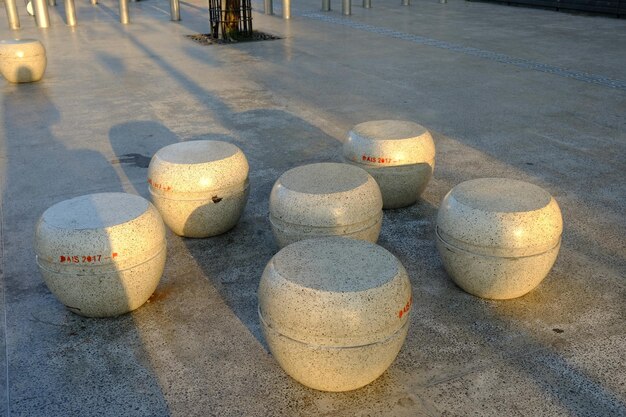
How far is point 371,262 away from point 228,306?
1.72 metres

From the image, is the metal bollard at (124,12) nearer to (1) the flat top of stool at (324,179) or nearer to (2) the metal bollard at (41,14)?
(2) the metal bollard at (41,14)

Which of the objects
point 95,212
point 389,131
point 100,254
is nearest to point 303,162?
point 389,131

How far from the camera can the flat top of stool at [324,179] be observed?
18.4ft

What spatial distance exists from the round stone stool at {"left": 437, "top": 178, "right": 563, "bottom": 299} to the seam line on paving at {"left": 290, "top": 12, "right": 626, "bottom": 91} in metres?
8.57

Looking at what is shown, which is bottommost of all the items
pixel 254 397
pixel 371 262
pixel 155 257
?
pixel 254 397

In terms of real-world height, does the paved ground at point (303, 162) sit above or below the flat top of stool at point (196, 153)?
below

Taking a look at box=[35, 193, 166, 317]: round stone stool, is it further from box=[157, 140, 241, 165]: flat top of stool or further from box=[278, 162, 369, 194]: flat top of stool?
box=[278, 162, 369, 194]: flat top of stool

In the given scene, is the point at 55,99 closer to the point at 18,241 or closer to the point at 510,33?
the point at 18,241

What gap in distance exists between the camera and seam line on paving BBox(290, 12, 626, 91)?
13.0 m

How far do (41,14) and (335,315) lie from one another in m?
21.9

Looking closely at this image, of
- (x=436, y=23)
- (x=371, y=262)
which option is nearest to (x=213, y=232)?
(x=371, y=262)

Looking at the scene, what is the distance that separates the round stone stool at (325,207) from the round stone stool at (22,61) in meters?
9.94

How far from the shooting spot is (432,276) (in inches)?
229

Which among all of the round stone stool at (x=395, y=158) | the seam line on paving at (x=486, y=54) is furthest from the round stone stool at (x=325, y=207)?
the seam line on paving at (x=486, y=54)
